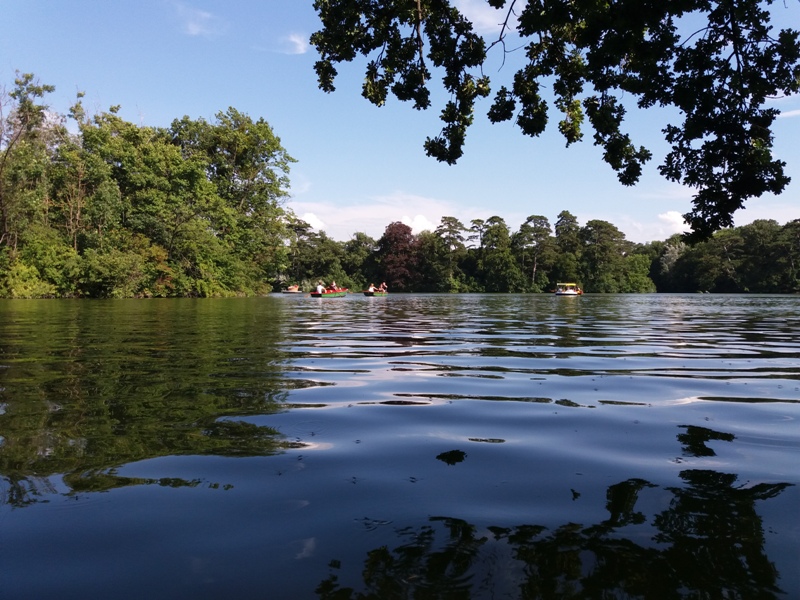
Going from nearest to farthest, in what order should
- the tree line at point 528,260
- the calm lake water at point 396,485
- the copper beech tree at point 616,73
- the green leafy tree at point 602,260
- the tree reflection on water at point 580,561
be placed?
the tree reflection on water at point 580,561
the calm lake water at point 396,485
the copper beech tree at point 616,73
the tree line at point 528,260
the green leafy tree at point 602,260

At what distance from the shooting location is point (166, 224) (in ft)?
153

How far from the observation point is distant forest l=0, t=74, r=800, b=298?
40.0m

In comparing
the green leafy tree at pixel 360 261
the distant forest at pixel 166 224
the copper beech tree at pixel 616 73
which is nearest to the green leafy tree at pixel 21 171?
the distant forest at pixel 166 224

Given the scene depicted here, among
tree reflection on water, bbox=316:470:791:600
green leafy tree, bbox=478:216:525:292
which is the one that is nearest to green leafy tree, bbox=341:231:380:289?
green leafy tree, bbox=478:216:525:292

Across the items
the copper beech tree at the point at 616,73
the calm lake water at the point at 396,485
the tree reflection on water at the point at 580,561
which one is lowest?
the calm lake water at the point at 396,485

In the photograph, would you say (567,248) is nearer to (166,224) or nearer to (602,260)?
(602,260)

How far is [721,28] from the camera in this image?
21.0ft

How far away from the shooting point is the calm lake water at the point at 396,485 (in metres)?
1.90

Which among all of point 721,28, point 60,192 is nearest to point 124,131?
point 60,192

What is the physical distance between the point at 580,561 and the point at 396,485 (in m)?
1.07

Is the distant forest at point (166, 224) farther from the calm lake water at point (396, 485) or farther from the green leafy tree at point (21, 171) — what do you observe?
the calm lake water at point (396, 485)

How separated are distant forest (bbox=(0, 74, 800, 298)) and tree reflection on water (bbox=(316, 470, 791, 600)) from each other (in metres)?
18.5

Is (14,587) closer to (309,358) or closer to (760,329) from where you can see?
(309,358)

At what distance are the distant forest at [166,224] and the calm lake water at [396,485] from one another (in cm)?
1651
